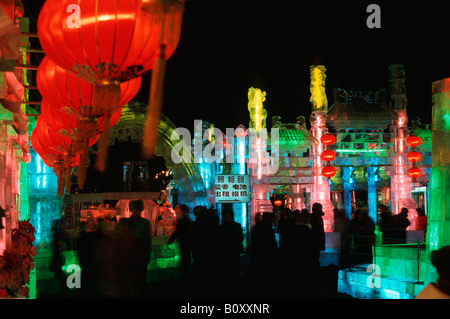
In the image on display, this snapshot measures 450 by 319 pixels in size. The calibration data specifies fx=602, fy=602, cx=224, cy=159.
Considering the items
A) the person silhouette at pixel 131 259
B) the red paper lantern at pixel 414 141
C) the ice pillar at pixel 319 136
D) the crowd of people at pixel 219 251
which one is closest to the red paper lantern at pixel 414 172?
the red paper lantern at pixel 414 141

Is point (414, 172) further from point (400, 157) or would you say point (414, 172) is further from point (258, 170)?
point (258, 170)

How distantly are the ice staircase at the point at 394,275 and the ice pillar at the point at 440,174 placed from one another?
1.52 feet

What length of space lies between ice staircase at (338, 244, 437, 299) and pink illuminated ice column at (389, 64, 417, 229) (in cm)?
1248

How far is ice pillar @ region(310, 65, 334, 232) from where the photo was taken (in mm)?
22688

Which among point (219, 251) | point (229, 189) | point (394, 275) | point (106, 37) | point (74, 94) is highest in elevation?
point (106, 37)

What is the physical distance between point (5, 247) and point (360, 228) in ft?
30.2

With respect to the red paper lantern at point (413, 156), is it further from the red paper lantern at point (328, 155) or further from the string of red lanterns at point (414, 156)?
the red paper lantern at point (328, 155)

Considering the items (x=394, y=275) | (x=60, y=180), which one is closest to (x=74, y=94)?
(x=60, y=180)

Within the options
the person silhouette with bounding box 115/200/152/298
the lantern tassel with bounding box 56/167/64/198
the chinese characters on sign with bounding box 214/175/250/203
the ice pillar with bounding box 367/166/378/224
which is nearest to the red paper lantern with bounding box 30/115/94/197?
the lantern tassel with bounding box 56/167/64/198

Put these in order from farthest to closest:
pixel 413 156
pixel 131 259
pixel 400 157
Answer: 1. pixel 400 157
2. pixel 413 156
3. pixel 131 259

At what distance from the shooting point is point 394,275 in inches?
379

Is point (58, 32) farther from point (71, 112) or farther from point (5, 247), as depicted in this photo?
point (5, 247)

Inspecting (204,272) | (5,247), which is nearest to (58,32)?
(5,247)

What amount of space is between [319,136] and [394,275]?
1342 centimetres
